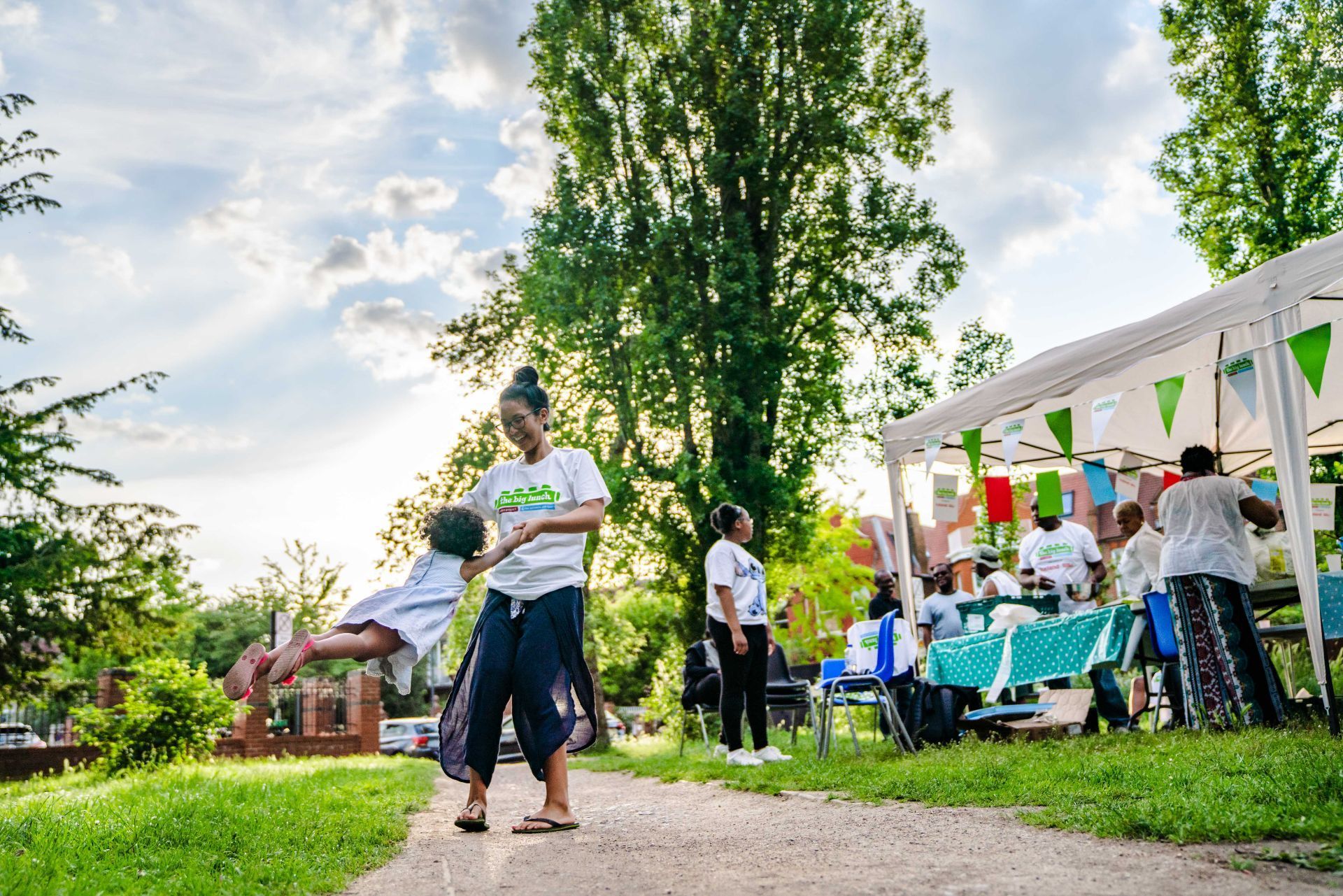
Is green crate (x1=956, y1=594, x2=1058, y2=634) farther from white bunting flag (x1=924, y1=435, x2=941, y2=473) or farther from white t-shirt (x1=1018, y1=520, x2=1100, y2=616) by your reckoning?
white bunting flag (x1=924, y1=435, x2=941, y2=473)

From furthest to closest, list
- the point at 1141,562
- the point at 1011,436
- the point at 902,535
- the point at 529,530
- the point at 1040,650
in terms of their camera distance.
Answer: the point at 902,535 → the point at 1011,436 → the point at 1141,562 → the point at 1040,650 → the point at 529,530

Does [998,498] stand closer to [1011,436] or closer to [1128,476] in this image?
[1128,476]

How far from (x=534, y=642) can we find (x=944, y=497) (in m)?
6.98

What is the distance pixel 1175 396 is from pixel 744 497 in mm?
11874

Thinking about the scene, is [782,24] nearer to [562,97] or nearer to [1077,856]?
[562,97]

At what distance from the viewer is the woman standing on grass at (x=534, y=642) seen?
472cm

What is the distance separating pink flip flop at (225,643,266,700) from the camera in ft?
12.7

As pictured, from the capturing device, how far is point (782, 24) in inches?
829

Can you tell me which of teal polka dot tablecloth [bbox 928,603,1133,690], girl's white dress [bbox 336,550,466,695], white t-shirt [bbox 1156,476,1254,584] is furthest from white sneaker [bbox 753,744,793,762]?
girl's white dress [bbox 336,550,466,695]

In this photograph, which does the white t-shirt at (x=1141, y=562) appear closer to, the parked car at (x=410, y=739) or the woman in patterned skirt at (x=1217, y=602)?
the woman in patterned skirt at (x=1217, y=602)

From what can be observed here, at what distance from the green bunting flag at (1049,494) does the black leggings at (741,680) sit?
369 centimetres

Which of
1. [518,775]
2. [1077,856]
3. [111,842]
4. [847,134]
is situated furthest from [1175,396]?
[847,134]

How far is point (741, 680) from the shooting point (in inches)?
317

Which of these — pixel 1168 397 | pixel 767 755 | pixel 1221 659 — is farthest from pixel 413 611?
pixel 1168 397
